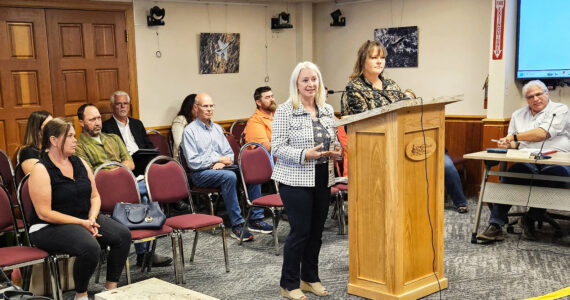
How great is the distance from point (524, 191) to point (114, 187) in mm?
3066

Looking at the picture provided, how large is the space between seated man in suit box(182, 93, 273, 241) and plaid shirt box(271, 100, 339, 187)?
1769 mm

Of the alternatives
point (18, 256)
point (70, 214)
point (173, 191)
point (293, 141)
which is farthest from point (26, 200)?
point (293, 141)

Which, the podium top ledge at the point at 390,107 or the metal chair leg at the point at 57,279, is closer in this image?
the podium top ledge at the point at 390,107

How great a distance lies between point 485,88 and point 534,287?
3.30m

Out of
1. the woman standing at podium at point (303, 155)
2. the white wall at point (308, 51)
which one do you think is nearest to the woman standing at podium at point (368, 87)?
the woman standing at podium at point (303, 155)

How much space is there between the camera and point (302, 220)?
11.5 feet

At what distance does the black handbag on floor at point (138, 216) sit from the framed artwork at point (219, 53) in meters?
3.64

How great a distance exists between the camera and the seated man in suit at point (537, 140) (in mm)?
5047

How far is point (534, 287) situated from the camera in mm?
3920

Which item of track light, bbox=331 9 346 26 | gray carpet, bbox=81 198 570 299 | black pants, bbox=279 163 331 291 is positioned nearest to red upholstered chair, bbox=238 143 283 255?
gray carpet, bbox=81 198 570 299

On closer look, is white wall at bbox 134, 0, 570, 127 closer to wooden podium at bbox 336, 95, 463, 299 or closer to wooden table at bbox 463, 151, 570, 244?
wooden table at bbox 463, 151, 570, 244

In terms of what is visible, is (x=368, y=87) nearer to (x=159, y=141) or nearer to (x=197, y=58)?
(x=159, y=141)

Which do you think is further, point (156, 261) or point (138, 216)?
point (156, 261)

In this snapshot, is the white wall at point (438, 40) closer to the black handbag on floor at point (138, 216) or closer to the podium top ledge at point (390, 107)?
the podium top ledge at point (390, 107)
